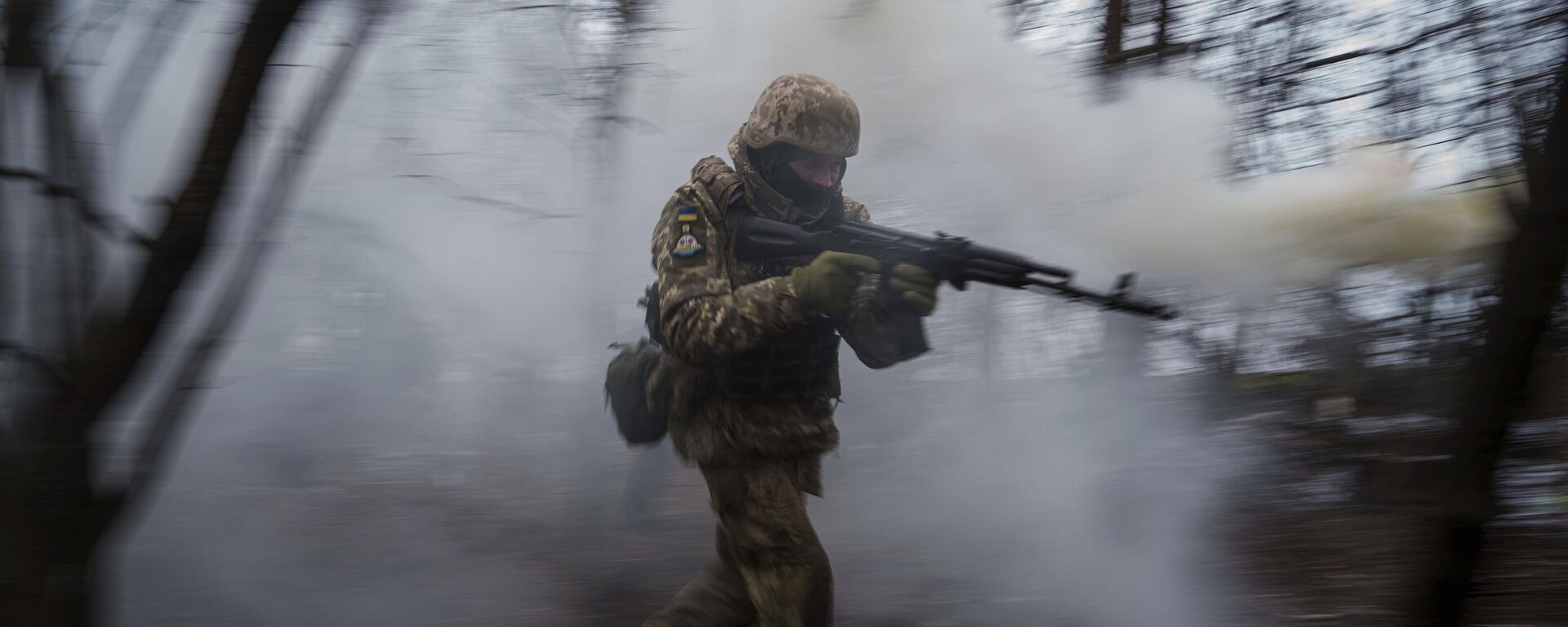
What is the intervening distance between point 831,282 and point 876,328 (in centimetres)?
23

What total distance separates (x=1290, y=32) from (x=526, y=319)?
17.7ft

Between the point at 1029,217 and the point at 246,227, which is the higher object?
the point at 246,227

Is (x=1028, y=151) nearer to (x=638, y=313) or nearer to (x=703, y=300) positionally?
(x=638, y=313)

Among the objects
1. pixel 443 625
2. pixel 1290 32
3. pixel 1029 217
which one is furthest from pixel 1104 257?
pixel 443 625

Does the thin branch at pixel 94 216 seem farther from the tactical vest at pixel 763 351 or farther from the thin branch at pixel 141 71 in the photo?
the tactical vest at pixel 763 351

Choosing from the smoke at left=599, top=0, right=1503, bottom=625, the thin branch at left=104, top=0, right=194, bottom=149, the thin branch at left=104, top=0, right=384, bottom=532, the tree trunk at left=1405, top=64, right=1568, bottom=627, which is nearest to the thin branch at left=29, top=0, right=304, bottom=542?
the thin branch at left=104, top=0, right=384, bottom=532

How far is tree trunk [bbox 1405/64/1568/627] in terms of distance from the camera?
1.68 metres

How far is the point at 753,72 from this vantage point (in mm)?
6594

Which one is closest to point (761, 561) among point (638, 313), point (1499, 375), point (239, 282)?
point (239, 282)

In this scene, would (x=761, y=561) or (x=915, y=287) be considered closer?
(x=915, y=287)

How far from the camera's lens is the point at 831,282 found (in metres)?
2.29

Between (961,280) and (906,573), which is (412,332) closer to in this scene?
(906,573)

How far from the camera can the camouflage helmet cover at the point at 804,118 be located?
2627 millimetres

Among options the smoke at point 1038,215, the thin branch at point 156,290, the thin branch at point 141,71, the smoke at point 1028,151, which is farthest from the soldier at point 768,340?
the smoke at point 1028,151
